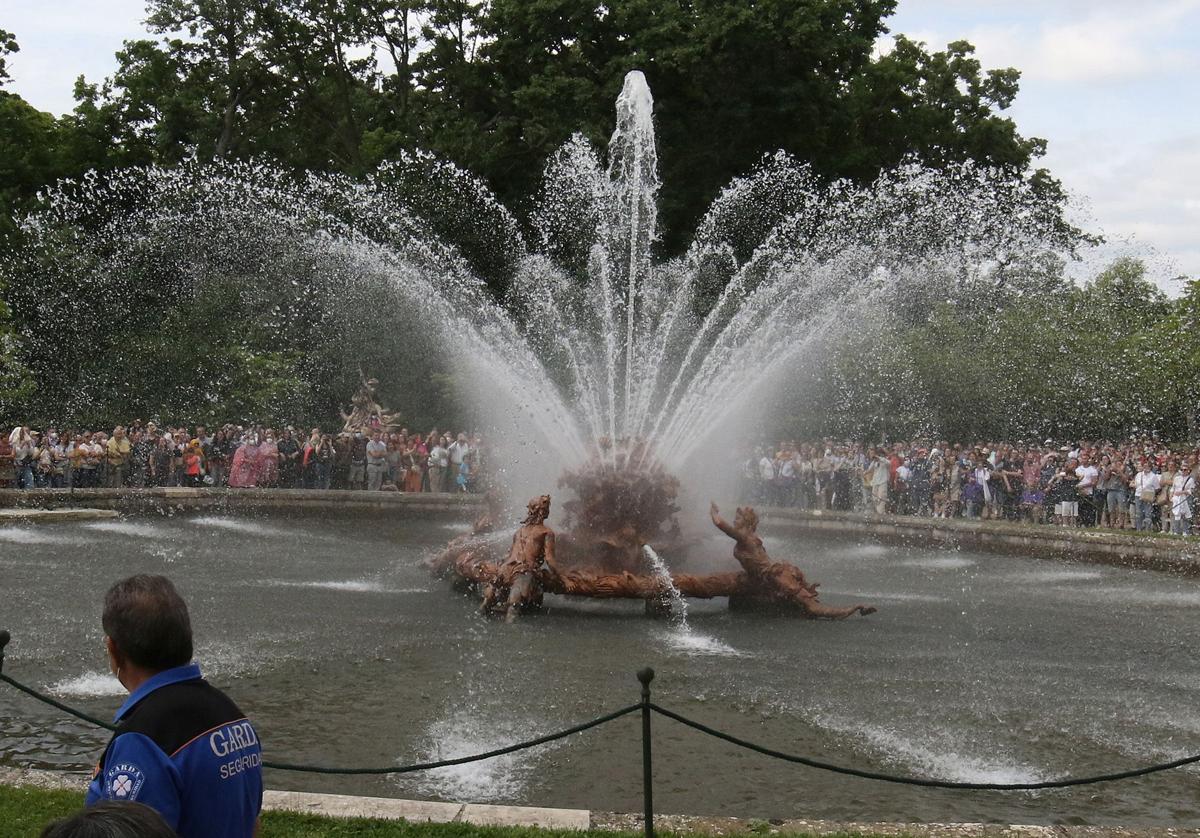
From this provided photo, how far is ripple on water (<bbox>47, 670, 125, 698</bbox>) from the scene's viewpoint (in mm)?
9234

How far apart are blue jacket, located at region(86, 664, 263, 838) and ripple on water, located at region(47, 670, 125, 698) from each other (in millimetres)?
6575

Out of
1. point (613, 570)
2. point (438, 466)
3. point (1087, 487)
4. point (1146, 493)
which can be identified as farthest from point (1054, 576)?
point (438, 466)

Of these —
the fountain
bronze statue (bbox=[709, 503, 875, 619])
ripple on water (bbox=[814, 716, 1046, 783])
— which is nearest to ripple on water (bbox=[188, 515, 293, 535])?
the fountain

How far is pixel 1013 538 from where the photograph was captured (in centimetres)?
2056

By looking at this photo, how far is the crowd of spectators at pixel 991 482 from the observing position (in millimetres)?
22031

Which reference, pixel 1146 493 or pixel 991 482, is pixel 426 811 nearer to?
pixel 1146 493

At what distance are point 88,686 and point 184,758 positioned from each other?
7.03 metres

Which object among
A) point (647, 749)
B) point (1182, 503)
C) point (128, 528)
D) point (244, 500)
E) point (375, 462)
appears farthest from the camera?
point (375, 462)

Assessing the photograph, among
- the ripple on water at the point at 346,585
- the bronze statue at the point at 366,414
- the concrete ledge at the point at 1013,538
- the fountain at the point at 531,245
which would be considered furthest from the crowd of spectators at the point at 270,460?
the ripple on water at the point at 346,585

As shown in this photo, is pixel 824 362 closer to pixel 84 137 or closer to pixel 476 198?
pixel 476 198

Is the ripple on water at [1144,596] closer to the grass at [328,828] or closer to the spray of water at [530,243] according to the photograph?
the grass at [328,828]

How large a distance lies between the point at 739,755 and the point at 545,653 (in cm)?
344

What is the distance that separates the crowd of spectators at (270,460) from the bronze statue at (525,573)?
15564 mm

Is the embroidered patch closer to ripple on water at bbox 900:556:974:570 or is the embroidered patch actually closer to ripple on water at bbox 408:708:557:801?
ripple on water at bbox 408:708:557:801
